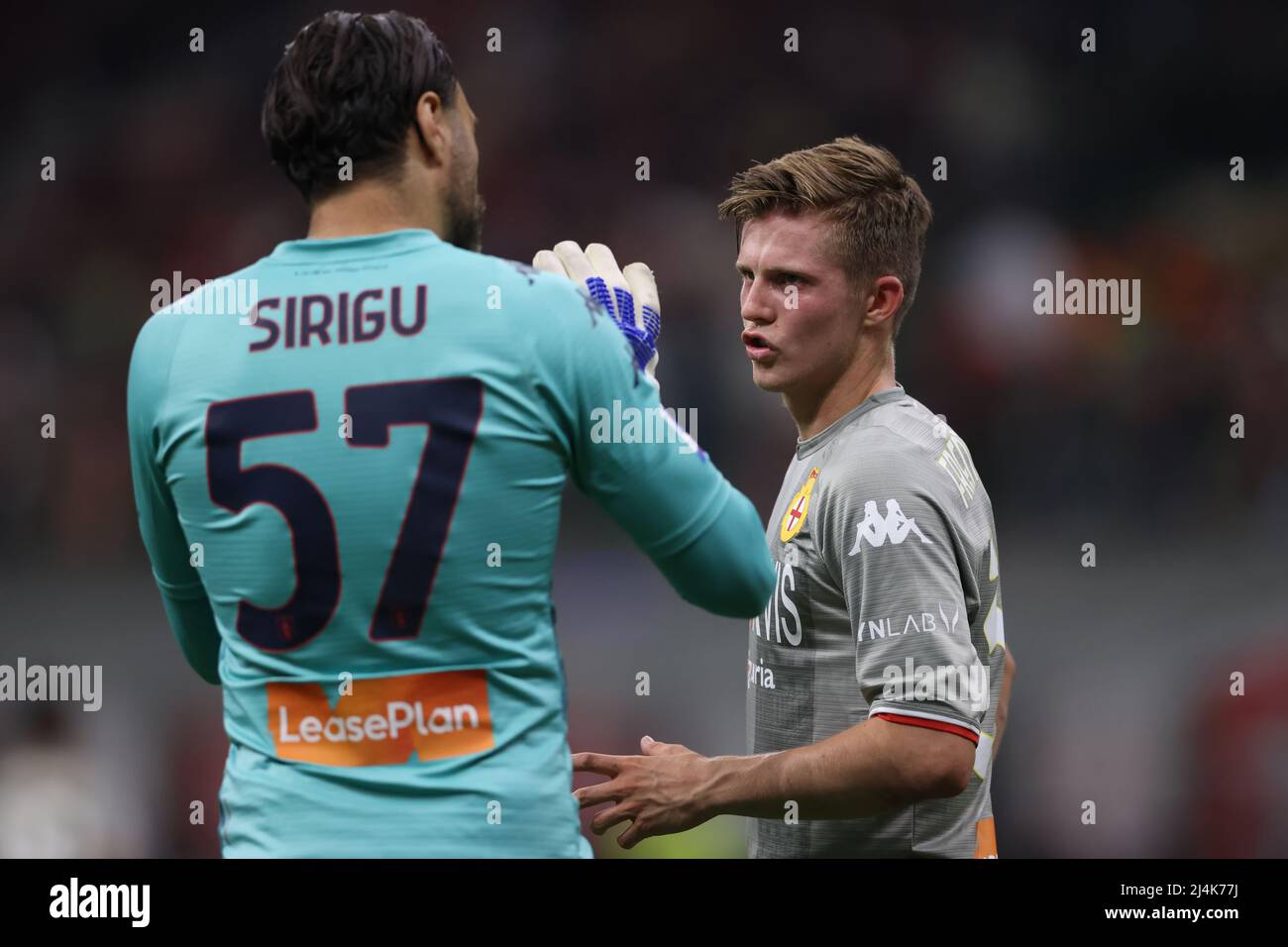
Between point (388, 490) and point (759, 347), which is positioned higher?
point (759, 347)

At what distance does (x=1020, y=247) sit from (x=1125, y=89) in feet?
4.10

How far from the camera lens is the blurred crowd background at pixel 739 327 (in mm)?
5211

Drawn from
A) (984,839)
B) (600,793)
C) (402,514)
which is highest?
(402,514)

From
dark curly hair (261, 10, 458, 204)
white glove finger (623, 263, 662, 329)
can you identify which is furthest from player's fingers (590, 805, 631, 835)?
dark curly hair (261, 10, 458, 204)

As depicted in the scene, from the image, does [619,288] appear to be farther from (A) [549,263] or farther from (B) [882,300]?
(B) [882,300]

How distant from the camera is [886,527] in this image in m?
2.02

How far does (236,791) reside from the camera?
153cm

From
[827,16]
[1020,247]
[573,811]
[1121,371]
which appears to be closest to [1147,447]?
[1121,371]

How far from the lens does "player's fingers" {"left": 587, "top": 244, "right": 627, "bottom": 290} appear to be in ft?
6.01

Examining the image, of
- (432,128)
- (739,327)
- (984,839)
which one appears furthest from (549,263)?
(739,327)

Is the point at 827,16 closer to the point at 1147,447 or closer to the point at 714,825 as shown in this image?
the point at 1147,447

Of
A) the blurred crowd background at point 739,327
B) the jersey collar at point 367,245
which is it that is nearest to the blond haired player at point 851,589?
the jersey collar at point 367,245

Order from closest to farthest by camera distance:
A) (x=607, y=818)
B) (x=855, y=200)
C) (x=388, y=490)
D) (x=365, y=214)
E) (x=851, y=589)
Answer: (x=388, y=490), (x=365, y=214), (x=607, y=818), (x=851, y=589), (x=855, y=200)

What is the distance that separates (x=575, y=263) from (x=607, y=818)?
2.82ft
